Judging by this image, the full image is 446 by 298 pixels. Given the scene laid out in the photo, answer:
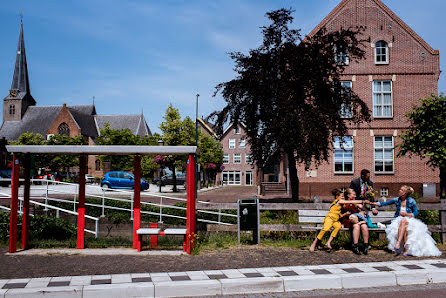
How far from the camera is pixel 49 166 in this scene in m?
55.0

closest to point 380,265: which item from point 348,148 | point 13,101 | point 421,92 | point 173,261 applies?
point 173,261

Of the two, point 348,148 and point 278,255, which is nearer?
point 278,255

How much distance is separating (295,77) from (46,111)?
73.4m

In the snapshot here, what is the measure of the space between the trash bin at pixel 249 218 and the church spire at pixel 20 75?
77236 mm

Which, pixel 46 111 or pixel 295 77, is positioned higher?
pixel 46 111

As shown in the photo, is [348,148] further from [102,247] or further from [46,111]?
[46,111]

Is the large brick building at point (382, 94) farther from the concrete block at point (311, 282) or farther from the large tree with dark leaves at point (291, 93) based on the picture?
the concrete block at point (311, 282)

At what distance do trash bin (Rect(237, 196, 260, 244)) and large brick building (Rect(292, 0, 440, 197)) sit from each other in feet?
56.9

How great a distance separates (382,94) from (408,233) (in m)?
20.5

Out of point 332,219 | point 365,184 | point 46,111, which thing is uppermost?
point 46,111

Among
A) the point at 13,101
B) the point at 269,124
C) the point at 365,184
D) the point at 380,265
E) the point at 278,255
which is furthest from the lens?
the point at 13,101

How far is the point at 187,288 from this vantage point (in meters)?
5.76

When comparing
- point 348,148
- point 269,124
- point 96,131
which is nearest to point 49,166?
point 96,131

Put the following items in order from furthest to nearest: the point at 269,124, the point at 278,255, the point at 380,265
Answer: the point at 269,124 < the point at 278,255 < the point at 380,265
